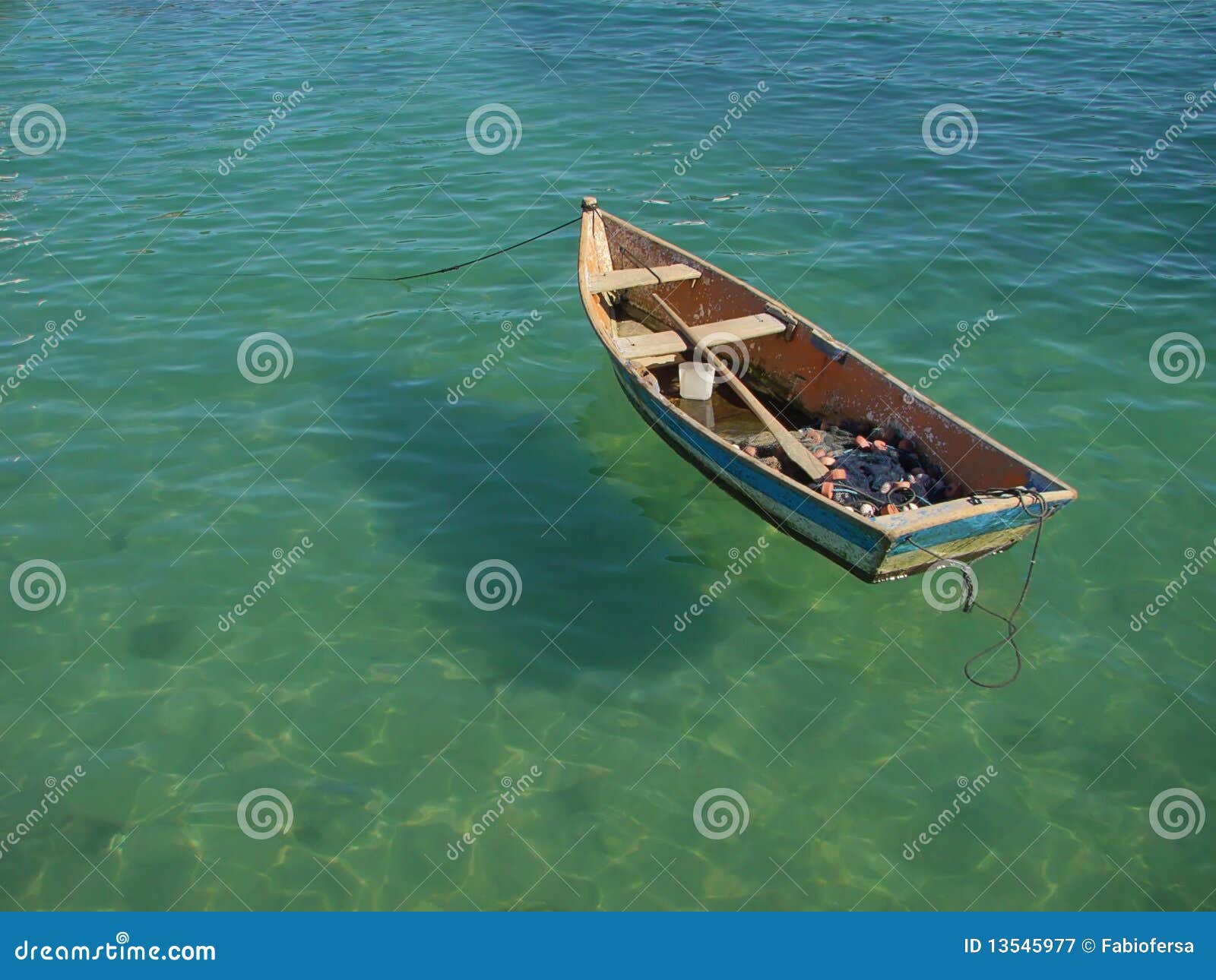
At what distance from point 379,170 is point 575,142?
131 inches

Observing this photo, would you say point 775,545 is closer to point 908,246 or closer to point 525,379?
point 525,379

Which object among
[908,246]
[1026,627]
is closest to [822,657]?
[1026,627]

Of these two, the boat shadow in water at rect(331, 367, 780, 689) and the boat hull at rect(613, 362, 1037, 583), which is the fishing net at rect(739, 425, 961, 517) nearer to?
the boat hull at rect(613, 362, 1037, 583)

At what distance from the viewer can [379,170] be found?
16.6m

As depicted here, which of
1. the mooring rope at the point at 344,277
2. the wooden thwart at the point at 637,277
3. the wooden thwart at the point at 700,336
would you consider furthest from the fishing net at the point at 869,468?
the mooring rope at the point at 344,277

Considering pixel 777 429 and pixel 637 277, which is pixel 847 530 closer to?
pixel 777 429

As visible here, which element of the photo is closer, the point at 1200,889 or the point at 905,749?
the point at 1200,889

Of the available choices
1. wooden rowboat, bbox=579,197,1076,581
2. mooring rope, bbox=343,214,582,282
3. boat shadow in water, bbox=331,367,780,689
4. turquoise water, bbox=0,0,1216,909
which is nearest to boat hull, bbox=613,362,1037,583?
wooden rowboat, bbox=579,197,1076,581

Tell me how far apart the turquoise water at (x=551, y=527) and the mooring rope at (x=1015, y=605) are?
120 millimetres

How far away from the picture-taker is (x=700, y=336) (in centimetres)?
1084

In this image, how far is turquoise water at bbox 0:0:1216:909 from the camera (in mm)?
7578

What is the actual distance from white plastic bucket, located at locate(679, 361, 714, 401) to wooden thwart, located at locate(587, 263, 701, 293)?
5.06 ft

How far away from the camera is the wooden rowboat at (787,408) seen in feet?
25.5

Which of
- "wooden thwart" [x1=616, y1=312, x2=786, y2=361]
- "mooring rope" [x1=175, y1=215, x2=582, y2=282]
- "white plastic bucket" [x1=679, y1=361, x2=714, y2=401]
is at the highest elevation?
"wooden thwart" [x1=616, y1=312, x2=786, y2=361]
